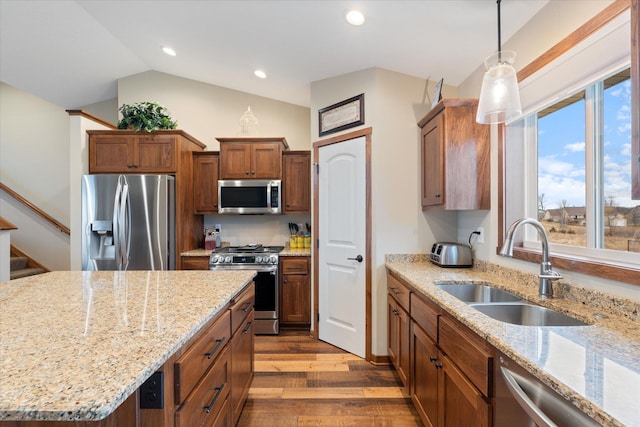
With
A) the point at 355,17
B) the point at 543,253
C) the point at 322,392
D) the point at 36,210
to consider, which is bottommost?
the point at 322,392

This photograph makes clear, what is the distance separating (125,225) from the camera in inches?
124

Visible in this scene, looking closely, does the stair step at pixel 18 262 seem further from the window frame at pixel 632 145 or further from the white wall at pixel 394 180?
the window frame at pixel 632 145

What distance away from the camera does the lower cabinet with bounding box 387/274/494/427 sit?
1.11 m

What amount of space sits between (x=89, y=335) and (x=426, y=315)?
154cm

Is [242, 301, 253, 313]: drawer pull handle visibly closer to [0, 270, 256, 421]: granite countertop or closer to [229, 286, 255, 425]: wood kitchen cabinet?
[229, 286, 255, 425]: wood kitchen cabinet

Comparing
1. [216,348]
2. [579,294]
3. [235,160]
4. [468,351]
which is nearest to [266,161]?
[235,160]

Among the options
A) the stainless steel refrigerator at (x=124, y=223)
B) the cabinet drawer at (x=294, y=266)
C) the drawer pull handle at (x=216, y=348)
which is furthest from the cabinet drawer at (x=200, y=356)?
the stainless steel refrigerator at (x=124, y=223)

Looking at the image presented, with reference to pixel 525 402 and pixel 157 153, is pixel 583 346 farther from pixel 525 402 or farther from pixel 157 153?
pixel 157 153

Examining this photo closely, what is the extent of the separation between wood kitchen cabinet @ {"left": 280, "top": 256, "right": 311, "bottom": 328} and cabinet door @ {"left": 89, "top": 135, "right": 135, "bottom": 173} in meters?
2.19

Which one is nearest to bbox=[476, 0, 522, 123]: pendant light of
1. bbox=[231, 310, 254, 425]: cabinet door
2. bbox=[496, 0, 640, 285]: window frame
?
bbox=[496, 0, 640, 285]: window frame

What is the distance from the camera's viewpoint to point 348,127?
279 centimetres

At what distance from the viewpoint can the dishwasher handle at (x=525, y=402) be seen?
2.45 feet

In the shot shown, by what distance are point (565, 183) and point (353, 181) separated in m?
1.55

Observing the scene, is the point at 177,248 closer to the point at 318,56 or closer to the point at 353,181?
the point at 353,181
